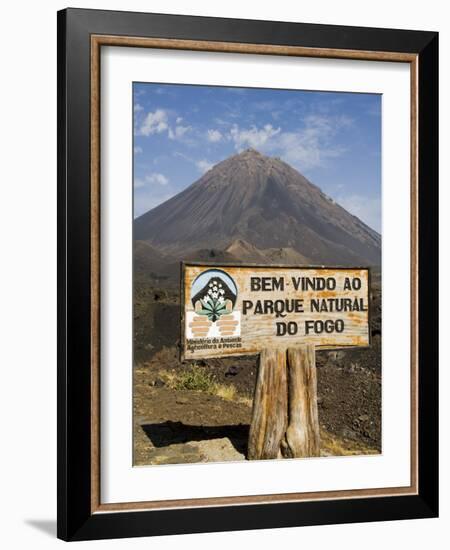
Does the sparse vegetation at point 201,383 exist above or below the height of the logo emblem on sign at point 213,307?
below

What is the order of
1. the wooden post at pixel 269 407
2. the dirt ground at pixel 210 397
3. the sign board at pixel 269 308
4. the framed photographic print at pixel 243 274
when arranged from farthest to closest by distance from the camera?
the wooden post at pixel 269 407, the sign board at pixel 269 308, the dirt ground at pixel 210 397, the framed photographic print at pixel 243 274

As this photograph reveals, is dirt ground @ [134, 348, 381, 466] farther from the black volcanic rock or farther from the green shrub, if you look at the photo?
Answer: the black volcanic rock

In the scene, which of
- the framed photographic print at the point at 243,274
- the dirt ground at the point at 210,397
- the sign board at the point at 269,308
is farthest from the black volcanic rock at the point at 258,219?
the dirt ground at the point at 210,397

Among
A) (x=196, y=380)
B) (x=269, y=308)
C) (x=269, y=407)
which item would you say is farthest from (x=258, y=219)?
(x=269, y=407)

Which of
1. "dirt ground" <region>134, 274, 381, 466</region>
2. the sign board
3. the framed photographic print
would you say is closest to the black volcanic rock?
the framed photographic print

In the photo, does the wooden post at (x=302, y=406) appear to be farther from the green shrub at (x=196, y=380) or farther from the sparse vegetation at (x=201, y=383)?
the green shrub at (x=196, y=380)

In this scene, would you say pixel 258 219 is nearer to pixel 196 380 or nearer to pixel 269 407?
pixel 196 380

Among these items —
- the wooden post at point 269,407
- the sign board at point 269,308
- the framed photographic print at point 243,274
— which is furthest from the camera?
the wooden post at point 269,407
